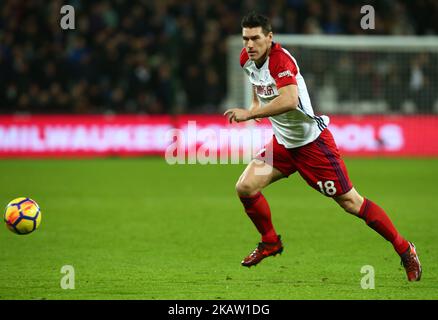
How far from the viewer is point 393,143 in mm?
20000

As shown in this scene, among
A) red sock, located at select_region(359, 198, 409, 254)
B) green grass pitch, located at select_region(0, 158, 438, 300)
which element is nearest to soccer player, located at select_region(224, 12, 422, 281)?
red sock, located at select_region(359, 198, 409, 254)

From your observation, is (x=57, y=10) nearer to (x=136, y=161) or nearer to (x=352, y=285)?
(x=136, y=161)

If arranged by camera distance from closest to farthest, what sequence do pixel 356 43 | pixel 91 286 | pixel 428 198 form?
pixel 91 286, pixel 428 198, pixel 356 43

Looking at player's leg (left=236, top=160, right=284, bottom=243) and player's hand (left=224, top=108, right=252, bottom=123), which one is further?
player's leg (left=236, top=160, right=284, bottom=243)

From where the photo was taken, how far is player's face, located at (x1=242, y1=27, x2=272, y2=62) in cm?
711

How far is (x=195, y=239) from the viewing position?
951 centimetres

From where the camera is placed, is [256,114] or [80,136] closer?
[256,114]

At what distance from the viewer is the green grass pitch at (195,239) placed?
22.2 feet

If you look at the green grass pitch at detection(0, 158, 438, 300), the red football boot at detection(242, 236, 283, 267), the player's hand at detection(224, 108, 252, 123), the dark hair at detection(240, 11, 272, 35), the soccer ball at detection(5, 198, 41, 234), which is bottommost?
the green grass pitch at detection(0, 158, 438, 300)

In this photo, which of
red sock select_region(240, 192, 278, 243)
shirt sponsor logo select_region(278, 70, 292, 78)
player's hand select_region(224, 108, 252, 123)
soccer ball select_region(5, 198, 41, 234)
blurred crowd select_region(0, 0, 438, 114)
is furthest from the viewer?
blurred crowd select_region(0, 0, 438, 114)

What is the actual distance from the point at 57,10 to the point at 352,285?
607 inches

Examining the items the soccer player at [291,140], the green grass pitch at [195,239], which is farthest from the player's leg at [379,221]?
the green grass pitch at [195,239]

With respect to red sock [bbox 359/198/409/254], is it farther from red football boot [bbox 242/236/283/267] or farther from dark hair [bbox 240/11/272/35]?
dark hair [bbox 240/11/272/35]
